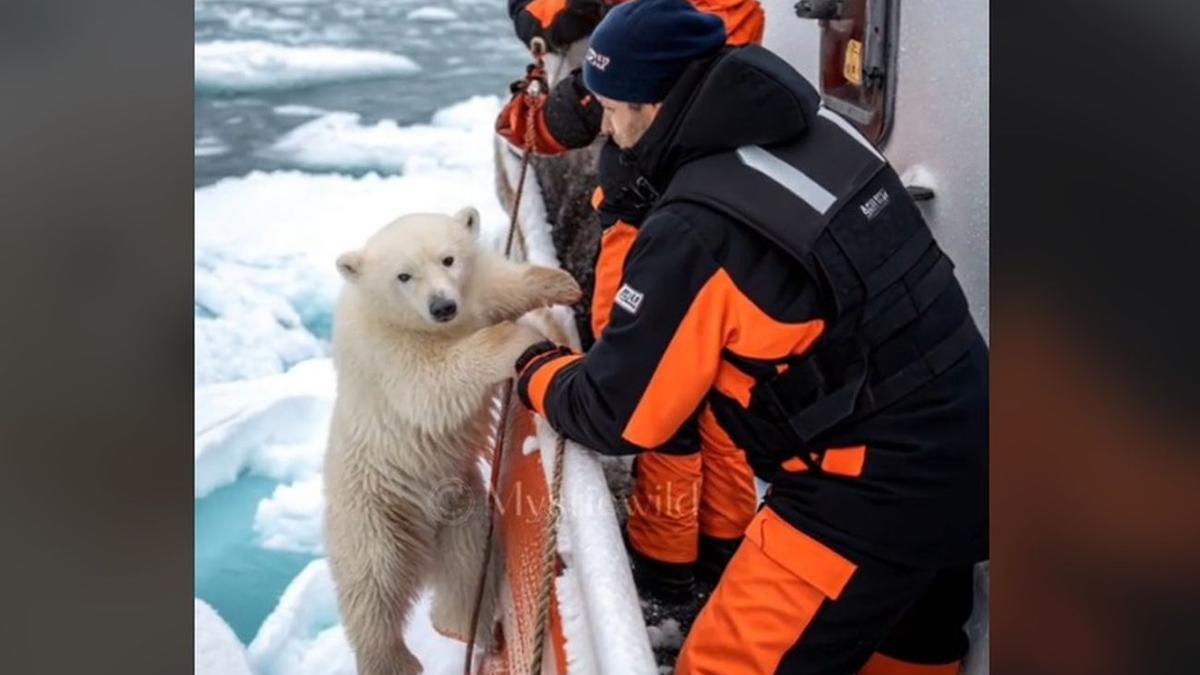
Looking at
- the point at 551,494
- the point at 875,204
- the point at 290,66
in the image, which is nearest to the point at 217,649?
the point at 551,494

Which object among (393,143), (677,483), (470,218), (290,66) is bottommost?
(393,143)

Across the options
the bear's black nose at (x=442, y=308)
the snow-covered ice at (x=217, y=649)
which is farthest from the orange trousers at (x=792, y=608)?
the snow-covered ice at (x=217, y=649)

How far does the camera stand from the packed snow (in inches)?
209

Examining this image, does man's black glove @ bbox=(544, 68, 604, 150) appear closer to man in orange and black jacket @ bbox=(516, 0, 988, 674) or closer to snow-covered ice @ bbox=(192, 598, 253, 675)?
man in orange and black jacket @ bbox=(516, 0, 988, 674)

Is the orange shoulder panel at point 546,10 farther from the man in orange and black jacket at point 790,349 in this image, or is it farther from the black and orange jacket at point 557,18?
the man in orange and black jacket at point 790,349

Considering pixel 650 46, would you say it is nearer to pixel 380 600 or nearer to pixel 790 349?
pixel 790 349

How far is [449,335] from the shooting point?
186 centimetres

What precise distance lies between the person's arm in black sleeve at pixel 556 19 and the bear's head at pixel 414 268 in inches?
24.6

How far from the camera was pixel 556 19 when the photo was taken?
2.33 meters

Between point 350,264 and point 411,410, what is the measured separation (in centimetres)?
26

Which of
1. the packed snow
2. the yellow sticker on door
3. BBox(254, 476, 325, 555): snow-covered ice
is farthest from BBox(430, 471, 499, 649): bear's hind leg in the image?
the packed snow

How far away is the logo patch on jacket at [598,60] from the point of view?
1.32 m

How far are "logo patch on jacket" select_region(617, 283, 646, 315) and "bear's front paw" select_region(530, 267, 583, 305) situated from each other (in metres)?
0.68
